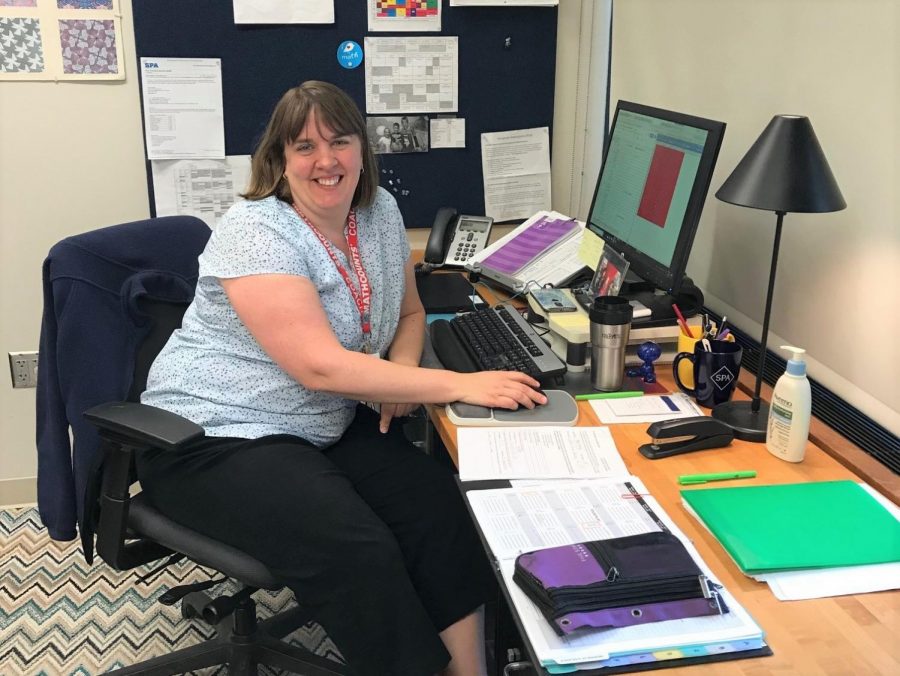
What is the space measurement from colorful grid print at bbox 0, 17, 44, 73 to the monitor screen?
1.52 m

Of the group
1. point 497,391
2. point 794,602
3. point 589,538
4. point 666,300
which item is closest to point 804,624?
point 794,602

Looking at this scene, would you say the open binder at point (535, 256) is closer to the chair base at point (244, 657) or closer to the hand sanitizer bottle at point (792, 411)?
the hand sanitizer bottle at point (792, 411)

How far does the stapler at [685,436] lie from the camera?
1.40 metres

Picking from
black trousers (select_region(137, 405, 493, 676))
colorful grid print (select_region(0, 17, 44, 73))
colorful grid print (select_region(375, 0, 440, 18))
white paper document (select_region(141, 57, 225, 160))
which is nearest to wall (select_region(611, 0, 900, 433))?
colorful grid print (select_region(375, 0, 440, 18))

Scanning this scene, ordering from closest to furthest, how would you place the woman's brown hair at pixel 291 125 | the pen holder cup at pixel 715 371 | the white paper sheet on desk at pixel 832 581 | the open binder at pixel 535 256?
the white paper sheet on desk at pixel 832 581 → the pen holder cup at pixel 715 371 → the woman's brown hair at pixel 291 125 → the open binder at pixel 535 256

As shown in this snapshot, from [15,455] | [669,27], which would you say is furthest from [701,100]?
[15,455]

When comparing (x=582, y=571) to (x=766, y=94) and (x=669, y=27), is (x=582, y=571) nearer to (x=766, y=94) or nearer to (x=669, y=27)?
(x=766, y=94)

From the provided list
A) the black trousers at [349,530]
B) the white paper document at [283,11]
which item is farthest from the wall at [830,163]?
the white paper document at [283,11]

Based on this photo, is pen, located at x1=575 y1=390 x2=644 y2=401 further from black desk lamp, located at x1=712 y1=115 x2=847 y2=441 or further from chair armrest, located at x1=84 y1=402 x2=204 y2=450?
chair armrest, located at x1=84 y1=402 x2=204 y2=450

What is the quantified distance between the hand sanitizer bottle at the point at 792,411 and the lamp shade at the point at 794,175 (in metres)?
0.23

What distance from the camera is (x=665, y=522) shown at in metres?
1.20

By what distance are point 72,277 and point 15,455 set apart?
1.27 metres

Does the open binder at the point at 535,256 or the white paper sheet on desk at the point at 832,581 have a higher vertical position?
the open binder at the point at 535,256

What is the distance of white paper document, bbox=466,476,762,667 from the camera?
3.09 feet
